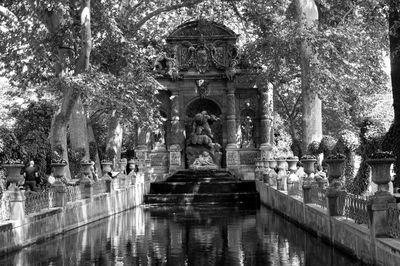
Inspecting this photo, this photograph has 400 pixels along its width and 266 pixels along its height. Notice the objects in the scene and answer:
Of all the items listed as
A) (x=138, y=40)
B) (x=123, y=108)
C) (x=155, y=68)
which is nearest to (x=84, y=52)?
(x=123, y=108)

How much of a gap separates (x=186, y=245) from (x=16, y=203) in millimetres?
3709

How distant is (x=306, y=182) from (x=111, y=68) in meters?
11.7

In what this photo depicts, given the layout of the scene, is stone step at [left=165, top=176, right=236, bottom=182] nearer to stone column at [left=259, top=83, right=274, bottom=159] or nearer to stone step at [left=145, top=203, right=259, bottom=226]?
stone step at [left=145, top=203, right=259, bottom=226]

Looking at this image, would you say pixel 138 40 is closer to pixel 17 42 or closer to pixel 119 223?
pixel 17 42

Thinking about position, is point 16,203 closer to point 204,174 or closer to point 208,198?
point 208,198

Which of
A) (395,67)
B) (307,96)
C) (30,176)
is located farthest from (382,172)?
(307,96)

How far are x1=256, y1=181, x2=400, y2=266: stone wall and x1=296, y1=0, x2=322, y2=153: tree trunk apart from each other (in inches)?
185

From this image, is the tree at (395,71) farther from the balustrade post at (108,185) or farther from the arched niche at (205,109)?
the arched niche at (205,109)

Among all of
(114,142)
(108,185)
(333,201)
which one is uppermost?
(114,142)

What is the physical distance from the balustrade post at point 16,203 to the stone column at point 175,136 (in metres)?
19.9

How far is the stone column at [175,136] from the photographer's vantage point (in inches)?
1304

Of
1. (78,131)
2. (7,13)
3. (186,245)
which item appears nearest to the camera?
(186,245)

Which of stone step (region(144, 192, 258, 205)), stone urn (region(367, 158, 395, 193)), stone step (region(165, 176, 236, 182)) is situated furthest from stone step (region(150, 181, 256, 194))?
stone urn (region(367, 158, 395, 193))

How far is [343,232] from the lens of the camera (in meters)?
11.9
